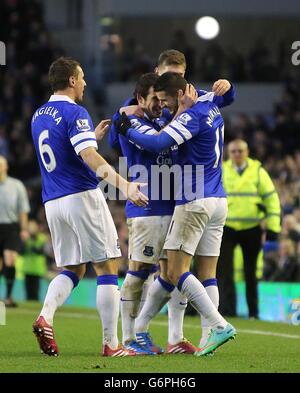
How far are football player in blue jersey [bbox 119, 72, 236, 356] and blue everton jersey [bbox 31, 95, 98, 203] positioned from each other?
42 centimetres

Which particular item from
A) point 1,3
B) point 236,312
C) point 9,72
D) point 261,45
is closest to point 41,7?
point 1,3

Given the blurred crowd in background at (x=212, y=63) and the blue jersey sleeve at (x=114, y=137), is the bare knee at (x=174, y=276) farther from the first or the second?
the blurred crowd in background at (x=212, y=63)

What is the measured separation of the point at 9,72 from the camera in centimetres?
2773

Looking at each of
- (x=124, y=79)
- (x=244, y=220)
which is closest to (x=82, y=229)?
(x=244, y=220)

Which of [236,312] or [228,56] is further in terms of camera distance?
[228,56]

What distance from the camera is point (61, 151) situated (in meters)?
9.55

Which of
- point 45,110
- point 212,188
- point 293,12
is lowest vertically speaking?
point 212,188

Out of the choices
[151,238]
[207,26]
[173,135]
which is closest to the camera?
[173,135]

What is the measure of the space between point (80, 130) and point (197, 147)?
920 mm

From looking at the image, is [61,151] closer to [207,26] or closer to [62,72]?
[62,72]

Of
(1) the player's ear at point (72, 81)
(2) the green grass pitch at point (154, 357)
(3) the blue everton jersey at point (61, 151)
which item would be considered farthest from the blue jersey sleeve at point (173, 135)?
(2) the green grass pitch at point (154, 357)

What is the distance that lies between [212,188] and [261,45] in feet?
65.4

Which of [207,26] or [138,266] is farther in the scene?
[207,26]
